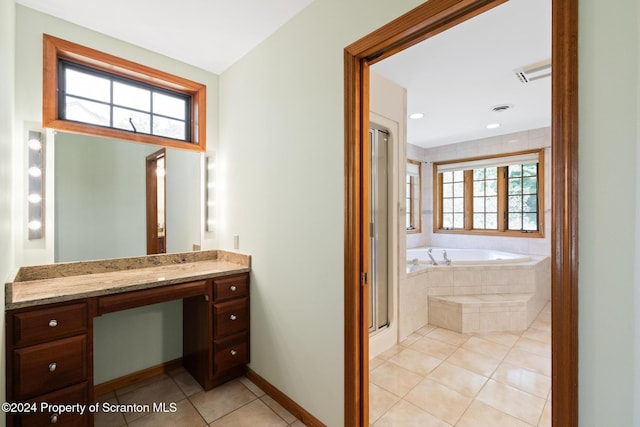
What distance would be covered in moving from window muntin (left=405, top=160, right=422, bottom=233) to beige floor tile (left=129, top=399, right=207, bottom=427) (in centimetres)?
428

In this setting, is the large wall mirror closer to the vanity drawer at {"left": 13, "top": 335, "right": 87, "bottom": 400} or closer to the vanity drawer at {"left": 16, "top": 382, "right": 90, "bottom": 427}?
the vanity drawer at {"left": 13, "top": 335, "right": 87, "bottom": 400}

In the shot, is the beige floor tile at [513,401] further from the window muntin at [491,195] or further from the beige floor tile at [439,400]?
the window muntin at [491,195]

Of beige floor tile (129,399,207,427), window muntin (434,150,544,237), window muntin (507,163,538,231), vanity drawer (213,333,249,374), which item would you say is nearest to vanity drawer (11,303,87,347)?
beige floor tile (129,399,207,427)

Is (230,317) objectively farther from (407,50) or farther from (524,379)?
(407,50)

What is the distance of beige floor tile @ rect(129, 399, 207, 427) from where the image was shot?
175 cm

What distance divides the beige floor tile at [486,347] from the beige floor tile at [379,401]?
3.52 ft

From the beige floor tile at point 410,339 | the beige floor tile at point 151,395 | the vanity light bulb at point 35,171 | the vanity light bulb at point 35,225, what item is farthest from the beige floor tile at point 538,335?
the vanity light bulb at point 35,171

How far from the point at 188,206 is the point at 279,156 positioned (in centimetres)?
107

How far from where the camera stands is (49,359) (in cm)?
147

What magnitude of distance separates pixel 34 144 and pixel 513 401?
11.3 feet

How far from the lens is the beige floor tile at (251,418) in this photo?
174cm

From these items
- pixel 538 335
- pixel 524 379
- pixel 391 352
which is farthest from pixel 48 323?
pixel 538 335

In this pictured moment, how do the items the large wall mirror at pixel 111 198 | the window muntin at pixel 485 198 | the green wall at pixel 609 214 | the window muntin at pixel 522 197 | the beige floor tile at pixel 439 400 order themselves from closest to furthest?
the green wall at pixel 609 214, the beige floor tile at pixel 439 400, the large wall mirror at pixel 111 198, the window muntin at pixel 522 197, the window muntin at pixel 485 198

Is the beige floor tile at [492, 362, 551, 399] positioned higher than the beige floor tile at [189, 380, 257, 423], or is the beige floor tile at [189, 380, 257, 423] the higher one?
the beige floor tile at [492, 362, 551, 399]
